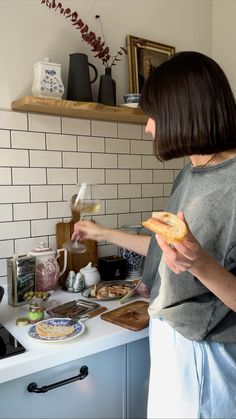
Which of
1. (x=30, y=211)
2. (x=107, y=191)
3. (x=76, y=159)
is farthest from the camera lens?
(x=107, y=191)

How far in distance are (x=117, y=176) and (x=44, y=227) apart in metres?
0.41

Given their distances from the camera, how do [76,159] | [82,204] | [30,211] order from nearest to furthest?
[82,204], [30,211], [76,159]

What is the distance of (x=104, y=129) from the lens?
5.41 ft

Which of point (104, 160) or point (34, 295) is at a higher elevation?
point (104, 160)

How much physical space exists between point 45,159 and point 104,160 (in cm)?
28

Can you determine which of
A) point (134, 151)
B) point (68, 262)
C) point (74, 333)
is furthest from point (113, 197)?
point (74, 333)

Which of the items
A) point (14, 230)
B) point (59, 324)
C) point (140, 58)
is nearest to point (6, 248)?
A: point (14, 230)

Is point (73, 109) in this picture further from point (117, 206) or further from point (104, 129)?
point (117, 206)

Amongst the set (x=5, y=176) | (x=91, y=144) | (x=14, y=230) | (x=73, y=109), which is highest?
(x=73, y=109)

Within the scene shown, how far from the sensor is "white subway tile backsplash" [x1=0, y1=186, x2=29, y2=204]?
140cm

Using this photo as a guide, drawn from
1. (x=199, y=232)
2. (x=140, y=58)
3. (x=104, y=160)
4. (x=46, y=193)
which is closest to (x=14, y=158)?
(x=46, y=193)

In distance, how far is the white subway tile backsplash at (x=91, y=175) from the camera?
1.60m

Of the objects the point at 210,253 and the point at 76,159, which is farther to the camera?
the point at 76,159

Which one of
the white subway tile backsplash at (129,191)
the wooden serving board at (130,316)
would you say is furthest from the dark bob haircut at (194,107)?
the white subway tile backsplash at (129,191)
